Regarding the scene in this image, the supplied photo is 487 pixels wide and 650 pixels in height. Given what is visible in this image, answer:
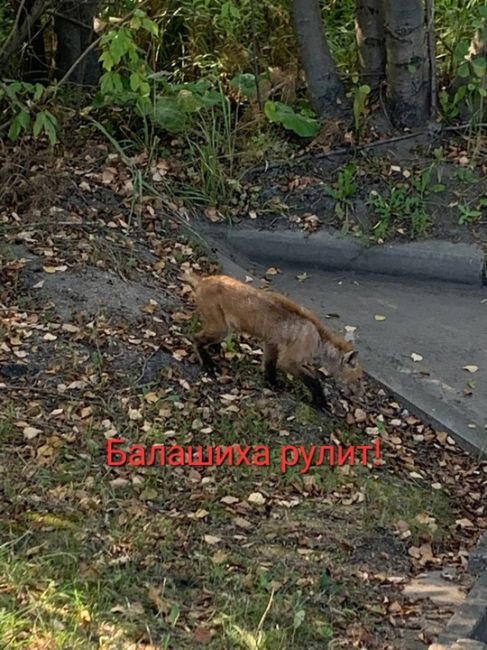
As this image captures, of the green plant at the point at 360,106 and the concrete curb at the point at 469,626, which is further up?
the green plant at the point at 360,106

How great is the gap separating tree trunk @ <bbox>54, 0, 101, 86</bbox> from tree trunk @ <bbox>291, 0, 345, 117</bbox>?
180cm

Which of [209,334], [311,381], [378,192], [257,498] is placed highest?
[378,192]

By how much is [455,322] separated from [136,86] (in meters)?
2.83

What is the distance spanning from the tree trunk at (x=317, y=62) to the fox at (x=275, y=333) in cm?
338

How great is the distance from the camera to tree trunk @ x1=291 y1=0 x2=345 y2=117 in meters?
9.51

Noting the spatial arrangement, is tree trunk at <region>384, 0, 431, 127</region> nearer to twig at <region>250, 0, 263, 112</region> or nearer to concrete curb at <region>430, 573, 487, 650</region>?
twig at <region>250, 0, 263, 112</region>

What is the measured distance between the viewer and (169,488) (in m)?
5.63

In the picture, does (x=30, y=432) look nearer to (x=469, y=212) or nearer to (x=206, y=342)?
(x=206, y=342)

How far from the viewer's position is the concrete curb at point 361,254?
8703mm

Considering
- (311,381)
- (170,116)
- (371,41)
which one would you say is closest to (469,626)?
(311,381)

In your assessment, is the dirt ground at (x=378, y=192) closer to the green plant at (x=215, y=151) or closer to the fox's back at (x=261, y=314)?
the green plant at (x=215, y=151)

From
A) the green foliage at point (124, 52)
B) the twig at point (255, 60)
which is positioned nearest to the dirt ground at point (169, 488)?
the green foliage at point (124, 52)

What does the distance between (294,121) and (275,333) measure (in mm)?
→ 3329
